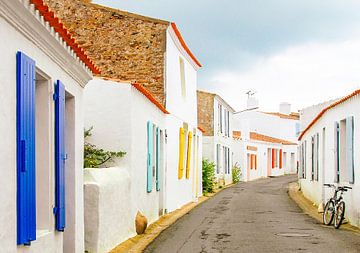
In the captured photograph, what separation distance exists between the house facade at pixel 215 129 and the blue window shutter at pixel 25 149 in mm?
32999

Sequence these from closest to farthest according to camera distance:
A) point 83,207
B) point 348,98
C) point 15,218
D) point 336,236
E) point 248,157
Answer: point 15,218 < point 83,207 < point 336,236 < point 348,98 < point 248,157

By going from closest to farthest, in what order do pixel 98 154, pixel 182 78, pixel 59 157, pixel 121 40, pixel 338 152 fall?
pixel 59 157 → pixel 98 154 → pixel 338 152 → pixel 121 40 → pixel 182 78

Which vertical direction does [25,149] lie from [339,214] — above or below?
above

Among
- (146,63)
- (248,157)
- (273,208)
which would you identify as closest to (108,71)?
(146,63)

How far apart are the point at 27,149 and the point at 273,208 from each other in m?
16.7

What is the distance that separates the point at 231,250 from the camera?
11.4m

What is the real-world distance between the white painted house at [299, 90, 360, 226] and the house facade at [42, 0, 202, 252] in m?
5.25

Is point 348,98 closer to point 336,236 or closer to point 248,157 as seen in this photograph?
point 336,236

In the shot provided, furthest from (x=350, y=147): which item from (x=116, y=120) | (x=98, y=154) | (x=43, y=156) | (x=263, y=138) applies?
(x=263, y=138)

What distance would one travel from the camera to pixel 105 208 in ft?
37.6

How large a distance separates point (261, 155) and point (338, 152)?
128 ft

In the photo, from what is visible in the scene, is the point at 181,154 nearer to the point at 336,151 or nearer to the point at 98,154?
the point at 336,151

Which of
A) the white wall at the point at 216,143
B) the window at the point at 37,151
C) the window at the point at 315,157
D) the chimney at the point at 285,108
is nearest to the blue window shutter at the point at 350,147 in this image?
the window at the point at 315,157

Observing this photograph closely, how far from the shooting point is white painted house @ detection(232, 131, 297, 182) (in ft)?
167
